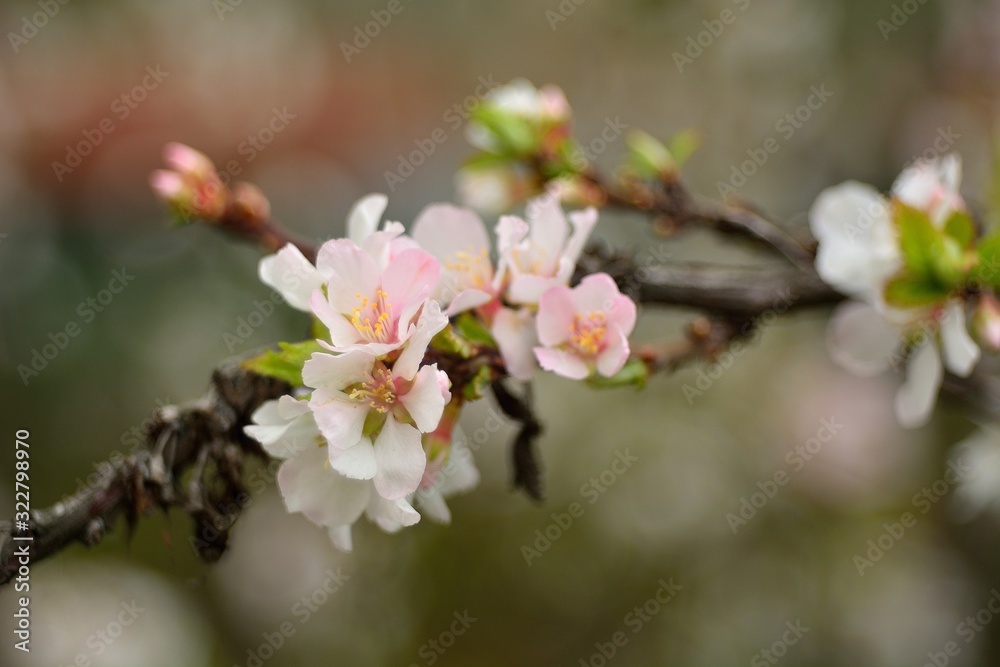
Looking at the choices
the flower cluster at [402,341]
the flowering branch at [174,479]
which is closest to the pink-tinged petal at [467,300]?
the flower cluster at [402,341]

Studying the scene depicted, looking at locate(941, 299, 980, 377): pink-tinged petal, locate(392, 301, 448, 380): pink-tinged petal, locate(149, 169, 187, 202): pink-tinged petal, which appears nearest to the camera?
locate(392, 301, 448, 380): pink-tinged petal

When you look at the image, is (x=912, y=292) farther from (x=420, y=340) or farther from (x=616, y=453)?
(x=616, y=453)

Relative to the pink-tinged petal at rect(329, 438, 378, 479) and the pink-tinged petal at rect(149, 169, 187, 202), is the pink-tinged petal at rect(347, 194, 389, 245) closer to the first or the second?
the pink-tinged petal at rect(329, 438, 378, 479)

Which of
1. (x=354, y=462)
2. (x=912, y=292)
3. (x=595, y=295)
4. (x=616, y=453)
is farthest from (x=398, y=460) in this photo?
(x=616, y=453)

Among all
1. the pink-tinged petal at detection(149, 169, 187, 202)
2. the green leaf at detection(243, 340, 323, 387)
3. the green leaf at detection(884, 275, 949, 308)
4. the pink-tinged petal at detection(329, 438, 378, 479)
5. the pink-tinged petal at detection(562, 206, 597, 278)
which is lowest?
the green leaf at detection(884, 275, 949, 308)

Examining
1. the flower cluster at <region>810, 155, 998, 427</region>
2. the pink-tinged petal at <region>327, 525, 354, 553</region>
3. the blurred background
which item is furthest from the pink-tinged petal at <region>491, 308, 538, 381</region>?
the blurred background

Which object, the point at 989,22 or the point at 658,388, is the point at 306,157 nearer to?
the point at 658,388

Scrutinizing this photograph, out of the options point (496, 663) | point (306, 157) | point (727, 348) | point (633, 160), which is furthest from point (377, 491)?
point (306, 157)
